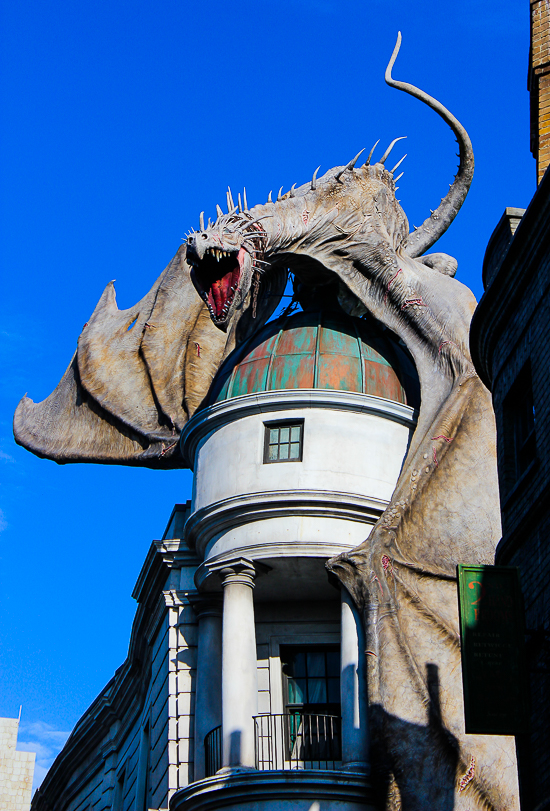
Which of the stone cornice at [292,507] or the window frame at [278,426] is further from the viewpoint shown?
the window frame at [278,426]

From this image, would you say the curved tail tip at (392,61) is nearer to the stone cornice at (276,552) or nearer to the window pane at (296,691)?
the stone cornice at (276,552)

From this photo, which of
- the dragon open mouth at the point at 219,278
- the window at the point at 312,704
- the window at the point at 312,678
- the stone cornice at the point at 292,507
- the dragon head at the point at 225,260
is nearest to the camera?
the window at the point at 312,704

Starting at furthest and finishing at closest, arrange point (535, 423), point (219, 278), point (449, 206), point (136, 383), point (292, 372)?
point (136, 383)
point (449, 206)
point (292, 372)
point (219, 278)
point (535, 423)

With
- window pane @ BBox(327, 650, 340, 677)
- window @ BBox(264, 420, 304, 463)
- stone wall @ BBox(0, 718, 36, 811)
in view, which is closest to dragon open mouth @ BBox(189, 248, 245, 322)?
window @ BBox(264, 420, 304, 463)

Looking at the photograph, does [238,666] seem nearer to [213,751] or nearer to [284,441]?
[213,751]

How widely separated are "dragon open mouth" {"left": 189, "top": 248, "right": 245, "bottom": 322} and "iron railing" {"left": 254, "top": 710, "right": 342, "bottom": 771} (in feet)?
27.4

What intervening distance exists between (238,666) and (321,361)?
22.6 feet

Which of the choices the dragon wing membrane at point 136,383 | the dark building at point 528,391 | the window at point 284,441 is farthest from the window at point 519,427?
the dragon wing membrane at point 136,383

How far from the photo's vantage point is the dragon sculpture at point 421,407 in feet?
70.0

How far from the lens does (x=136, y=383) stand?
31.5 meters

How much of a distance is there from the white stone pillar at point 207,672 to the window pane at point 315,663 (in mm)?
2004

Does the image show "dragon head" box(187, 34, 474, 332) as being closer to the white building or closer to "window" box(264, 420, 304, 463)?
the white building

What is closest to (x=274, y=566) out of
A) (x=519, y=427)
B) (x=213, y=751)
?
(x=213, y=751)

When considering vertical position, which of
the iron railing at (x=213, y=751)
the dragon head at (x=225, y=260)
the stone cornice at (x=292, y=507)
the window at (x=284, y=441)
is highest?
the dragon head at (x=225, y=260)
